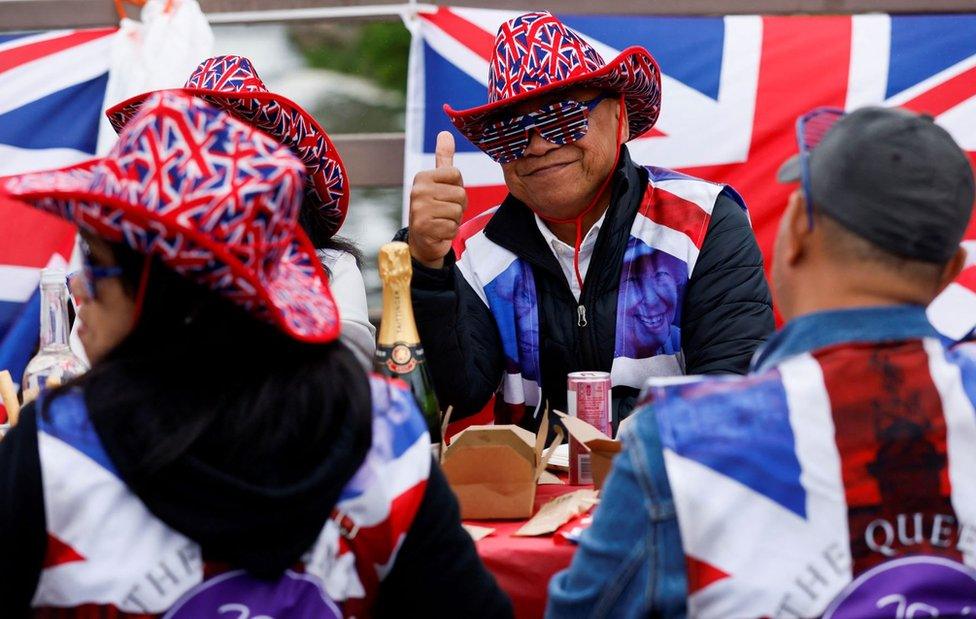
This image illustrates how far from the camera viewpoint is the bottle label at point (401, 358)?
7.36 ft

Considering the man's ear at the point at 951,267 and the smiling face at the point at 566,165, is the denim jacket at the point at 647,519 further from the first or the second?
the smiling face at the point at 566,165

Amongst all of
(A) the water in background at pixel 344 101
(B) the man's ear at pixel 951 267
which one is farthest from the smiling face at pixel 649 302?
(A) the water in background at pixel 344 101

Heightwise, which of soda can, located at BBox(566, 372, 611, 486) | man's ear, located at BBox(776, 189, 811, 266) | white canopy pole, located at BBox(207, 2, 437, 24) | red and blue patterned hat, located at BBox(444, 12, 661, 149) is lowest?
soda can, located at BBox(566, 372, 611, 486)

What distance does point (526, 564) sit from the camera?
73.7 inches

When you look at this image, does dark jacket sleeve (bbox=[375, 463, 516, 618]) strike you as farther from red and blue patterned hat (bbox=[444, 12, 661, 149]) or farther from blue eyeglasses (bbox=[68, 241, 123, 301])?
red and blue patterned hat (bbox=[444, 12, 661, 149])

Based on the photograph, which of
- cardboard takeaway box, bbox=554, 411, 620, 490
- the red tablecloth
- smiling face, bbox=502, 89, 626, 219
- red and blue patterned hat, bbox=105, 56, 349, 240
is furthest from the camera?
smiling face, bbox=502, 89, 626, 219

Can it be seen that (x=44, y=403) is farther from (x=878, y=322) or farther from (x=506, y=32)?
(x=506, y=32)

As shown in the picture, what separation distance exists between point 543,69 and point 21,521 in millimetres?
1863

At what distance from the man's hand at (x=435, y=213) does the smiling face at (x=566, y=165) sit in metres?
0.43

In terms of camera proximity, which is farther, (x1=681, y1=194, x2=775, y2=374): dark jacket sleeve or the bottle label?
(x1=681, y1=194, x2=775, y2=374): dark jacket sleeve

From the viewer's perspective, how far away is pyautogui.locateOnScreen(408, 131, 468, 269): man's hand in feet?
8.02

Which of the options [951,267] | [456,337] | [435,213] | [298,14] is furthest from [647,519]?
[298,14]

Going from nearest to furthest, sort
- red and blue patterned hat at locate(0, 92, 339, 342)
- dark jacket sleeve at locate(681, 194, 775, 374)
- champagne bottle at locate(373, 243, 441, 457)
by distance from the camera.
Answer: red and blue patterned hat at locate(0, 92, 339, 342) < champagne bottle at locate(373, 243, 441, 457) < dark jacket sleeve at locate(681, 194, 775, 374)

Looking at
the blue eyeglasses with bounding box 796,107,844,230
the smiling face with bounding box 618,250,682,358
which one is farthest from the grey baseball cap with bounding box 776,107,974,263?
the smiling face with bounding box 618,250,682,358
